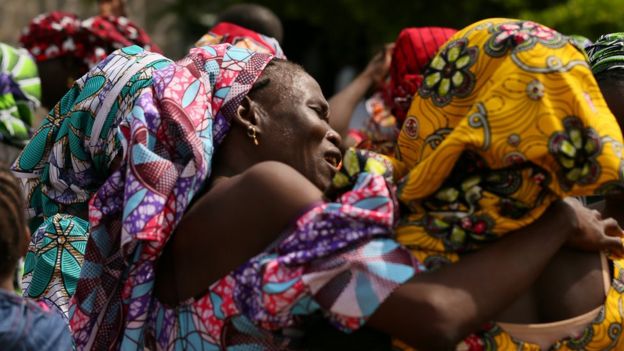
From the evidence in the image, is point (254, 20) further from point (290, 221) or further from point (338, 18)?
point (338, 18)

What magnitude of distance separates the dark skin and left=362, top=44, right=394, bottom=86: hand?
3210 mm

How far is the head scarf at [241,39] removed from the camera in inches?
204

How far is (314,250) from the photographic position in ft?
8.64

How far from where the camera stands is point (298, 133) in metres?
3.04

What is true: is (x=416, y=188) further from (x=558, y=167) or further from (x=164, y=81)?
(x=164, y=81)

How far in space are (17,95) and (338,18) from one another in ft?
25.4

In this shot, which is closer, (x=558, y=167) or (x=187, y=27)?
(x=558, y=167)

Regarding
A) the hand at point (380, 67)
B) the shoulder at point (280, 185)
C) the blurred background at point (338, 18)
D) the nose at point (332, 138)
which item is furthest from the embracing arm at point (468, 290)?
the blurred background at point (338, 18)

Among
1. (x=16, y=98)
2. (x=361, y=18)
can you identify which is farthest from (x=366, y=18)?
(x=16, y=98)

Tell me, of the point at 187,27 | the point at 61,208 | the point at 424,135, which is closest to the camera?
the point at 424,135

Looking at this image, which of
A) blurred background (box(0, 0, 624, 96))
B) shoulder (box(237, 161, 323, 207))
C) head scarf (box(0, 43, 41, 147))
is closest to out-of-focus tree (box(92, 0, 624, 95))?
blurred background (box(0, 0, 624, 96))

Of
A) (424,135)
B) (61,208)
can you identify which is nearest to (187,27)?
(61,208)

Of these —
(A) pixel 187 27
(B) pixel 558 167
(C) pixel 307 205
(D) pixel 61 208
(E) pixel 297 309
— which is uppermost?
(B) pixel 558 167

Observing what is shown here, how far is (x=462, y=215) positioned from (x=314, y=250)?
1.19 feet
